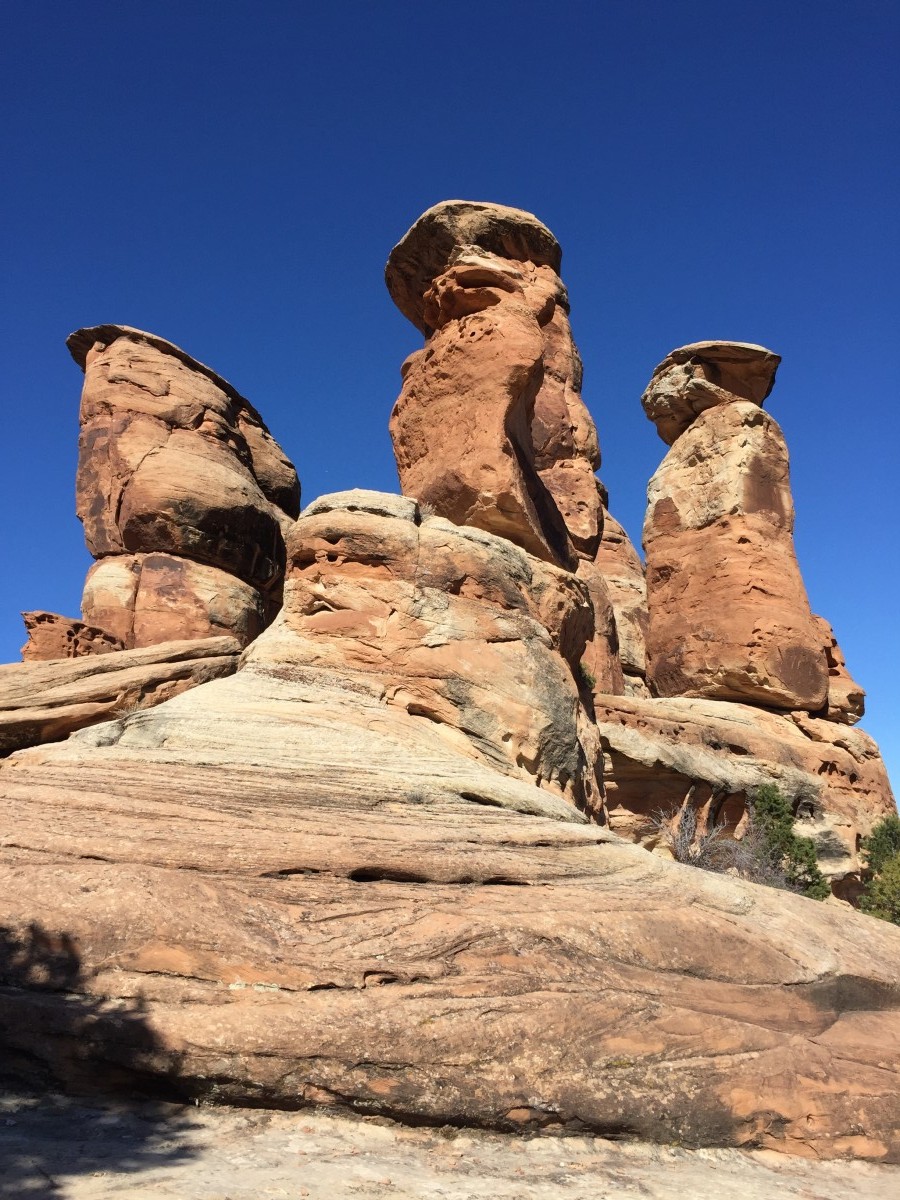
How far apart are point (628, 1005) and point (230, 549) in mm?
17175

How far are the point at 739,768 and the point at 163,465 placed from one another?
14823 mm

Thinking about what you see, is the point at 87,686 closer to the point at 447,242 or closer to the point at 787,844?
the point at 447,242

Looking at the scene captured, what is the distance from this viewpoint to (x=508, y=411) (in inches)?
498

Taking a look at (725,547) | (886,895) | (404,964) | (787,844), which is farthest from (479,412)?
(886,895)

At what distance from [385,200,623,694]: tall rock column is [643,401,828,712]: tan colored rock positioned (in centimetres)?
867

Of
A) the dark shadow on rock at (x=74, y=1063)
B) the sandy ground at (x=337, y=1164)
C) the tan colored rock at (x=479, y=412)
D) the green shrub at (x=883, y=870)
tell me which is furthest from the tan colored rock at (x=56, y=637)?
the green shrub at (x=883, y=870)

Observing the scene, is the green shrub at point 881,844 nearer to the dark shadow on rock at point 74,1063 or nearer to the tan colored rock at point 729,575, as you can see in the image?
the tan colored rock at point 729,575

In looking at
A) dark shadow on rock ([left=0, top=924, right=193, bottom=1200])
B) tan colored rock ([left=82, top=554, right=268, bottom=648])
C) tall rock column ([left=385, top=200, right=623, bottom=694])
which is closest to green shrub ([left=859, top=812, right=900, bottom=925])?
tall rock column ([left=385, top=200, right=623, bottom=694])

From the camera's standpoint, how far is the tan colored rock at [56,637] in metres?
16.2

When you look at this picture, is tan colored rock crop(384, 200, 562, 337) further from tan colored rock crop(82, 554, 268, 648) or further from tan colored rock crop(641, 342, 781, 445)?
tan colored rock crop(641, 342, 781, 445)

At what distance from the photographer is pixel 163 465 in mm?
20391

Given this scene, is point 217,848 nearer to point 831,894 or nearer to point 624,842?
point 624,842

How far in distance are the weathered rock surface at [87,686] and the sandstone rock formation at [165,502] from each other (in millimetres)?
7504

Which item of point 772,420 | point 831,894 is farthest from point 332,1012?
point 772,420
